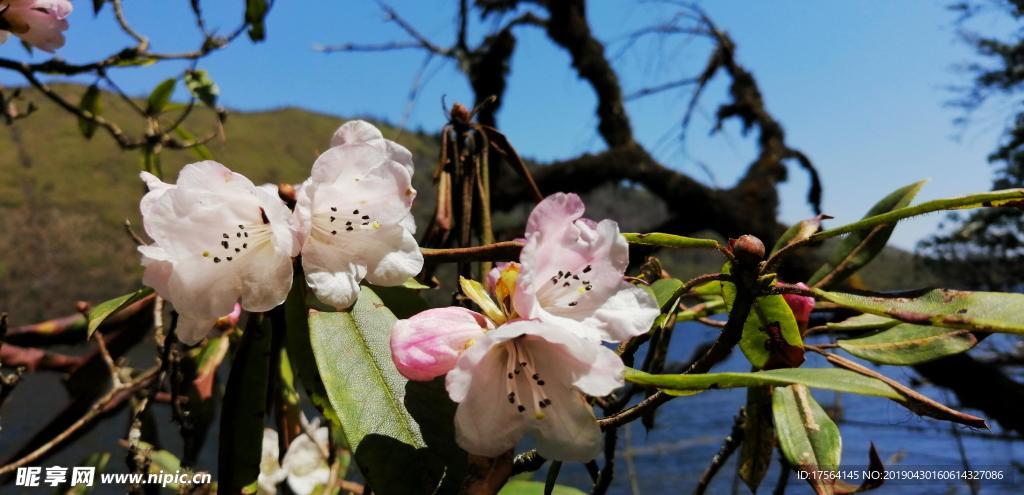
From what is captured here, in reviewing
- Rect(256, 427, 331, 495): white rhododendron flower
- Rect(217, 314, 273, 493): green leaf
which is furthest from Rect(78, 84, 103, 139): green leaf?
Rect(217, 314, 273, 493): green leaf

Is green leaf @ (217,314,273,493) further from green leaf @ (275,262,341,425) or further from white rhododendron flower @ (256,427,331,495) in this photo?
white rhododendron flower @ (256,427,331,495)

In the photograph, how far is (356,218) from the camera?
19.3 inches

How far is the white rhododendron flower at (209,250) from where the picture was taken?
0.43 metres

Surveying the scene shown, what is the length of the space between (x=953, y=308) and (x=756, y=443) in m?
0.33

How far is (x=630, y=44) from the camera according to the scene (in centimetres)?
341

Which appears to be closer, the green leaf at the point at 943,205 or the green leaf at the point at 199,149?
the green leaf at the point at 943,205

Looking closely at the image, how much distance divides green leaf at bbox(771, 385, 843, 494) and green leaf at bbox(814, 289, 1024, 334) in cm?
19

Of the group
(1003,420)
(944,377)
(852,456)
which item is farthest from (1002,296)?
(852,456)

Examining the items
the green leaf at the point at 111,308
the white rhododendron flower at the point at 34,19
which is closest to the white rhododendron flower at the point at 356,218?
the green leaf at the point at 111,308

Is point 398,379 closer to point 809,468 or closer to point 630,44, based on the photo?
point 809,468

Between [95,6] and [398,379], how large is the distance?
4.94 feet

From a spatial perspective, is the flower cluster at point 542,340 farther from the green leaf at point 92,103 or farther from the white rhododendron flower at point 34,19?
the green leaf at point 92,103

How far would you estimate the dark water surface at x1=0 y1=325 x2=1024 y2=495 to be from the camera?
1.93 meters

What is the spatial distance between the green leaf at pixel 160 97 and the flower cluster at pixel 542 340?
4.95ft
